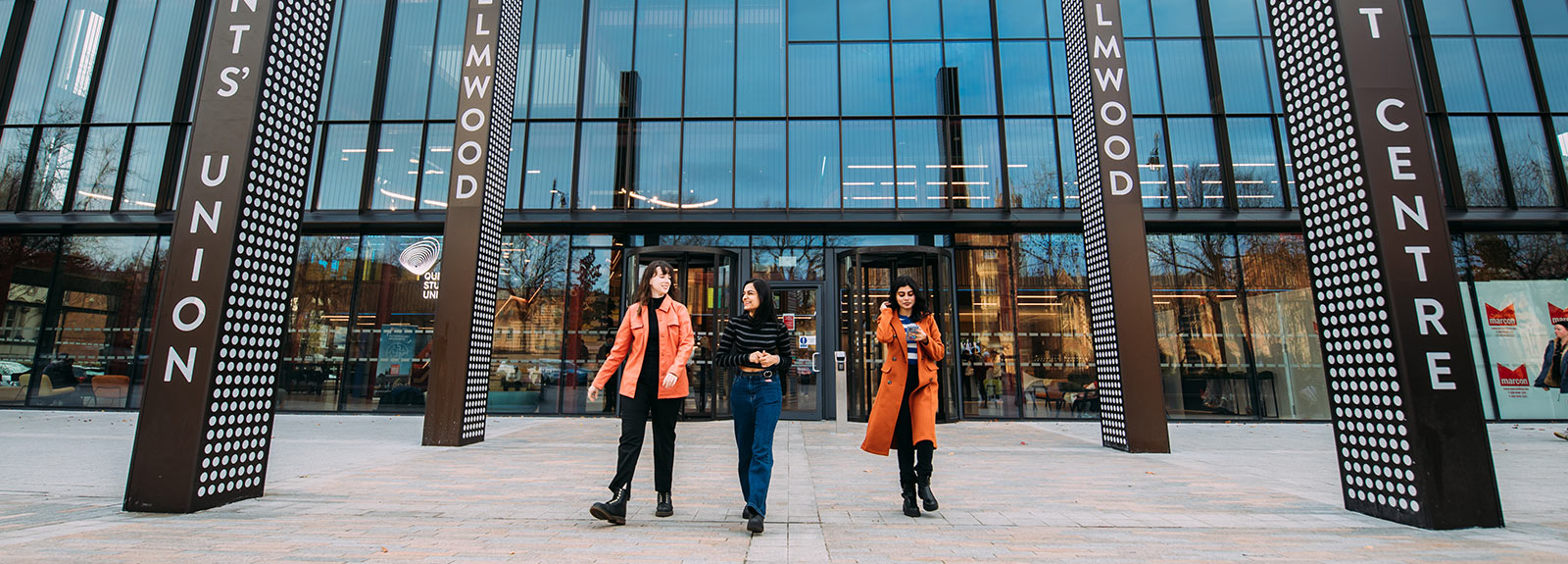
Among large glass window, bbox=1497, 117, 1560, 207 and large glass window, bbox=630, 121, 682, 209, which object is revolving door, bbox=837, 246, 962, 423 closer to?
large glass window, bbox=630, 121, 682, 209

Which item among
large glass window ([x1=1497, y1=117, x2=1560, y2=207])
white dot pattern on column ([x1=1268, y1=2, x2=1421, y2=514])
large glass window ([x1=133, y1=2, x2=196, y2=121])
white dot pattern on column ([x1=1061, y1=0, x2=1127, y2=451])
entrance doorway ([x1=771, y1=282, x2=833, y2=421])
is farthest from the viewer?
large glass window ([x1=133, y1=2, x2=196, y2=121])

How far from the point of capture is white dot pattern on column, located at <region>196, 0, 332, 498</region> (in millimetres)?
4516

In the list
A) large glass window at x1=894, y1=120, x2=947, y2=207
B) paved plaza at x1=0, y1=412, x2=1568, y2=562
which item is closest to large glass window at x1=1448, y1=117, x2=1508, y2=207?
paved plaza at x1=0, y1=412, x2=1568, y2=562

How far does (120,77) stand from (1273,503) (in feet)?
66.7

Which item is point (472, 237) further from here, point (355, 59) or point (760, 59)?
point (355, 59)

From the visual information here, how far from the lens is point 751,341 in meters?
4.07

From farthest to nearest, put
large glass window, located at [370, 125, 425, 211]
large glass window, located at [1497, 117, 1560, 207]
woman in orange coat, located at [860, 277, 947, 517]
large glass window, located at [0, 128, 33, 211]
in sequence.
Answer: large glass window, located at [0, 128, 33, 211]
large glass window, located at [370, 125, 425, 211]
large glass window, located at [1497, 117, 1560, 207]
woman in orange coat, located at [860, 277, 947, 517]

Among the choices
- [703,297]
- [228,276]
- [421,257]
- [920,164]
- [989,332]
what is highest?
[920,164]

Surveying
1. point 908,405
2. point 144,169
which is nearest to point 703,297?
point 908,405

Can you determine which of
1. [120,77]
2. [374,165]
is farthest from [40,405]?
[374,165]

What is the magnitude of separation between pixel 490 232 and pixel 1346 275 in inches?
361

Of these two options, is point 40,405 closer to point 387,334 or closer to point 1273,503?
point 387,334

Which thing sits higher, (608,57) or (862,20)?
(862,20)

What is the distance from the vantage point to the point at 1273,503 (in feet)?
15.7
